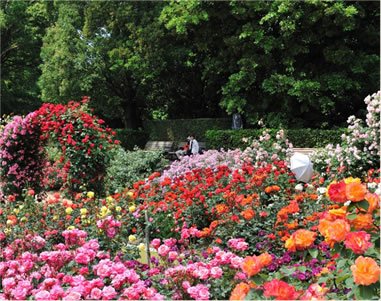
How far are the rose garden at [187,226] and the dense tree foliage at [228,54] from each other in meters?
8.27

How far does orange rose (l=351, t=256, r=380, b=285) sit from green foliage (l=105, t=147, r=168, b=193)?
7.38m

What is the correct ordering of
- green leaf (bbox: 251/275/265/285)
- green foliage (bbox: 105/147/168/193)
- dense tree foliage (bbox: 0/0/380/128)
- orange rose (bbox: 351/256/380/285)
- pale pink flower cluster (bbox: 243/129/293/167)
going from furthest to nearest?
dense tree foliage (bbox: 0/0/380/128)
green foliage (bbox: 105/147/168/193)
pale pink flower cluster (bbox: 243/129/293/167)
green leaf (bbox: 251/275/265/285)
orange rose (bbox: 351/256/380/285)

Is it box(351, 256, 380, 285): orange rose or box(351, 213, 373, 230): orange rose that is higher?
box(351, 213, 373, 230): orange rose

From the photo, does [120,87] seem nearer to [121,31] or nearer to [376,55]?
[121,31]

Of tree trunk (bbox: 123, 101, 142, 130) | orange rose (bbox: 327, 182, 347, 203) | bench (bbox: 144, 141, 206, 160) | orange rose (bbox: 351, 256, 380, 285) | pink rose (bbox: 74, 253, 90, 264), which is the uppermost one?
tree trunk (bbox: 123, 101, 142, 130)

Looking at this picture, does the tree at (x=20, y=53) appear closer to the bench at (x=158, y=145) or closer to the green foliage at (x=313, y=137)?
the bench at (x=158, y=145)

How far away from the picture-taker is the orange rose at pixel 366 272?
6.07 feet

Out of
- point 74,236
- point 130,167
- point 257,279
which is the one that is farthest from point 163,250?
point 130,167

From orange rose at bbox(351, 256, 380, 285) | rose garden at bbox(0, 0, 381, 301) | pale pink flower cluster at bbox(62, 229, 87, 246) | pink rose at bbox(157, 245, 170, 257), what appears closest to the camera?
orange rose at bbox(351, 256, 380, 285)

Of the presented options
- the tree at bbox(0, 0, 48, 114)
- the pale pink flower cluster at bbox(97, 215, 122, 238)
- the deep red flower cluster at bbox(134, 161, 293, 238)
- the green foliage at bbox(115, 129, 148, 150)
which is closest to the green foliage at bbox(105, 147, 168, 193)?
the deep red flower cluster at bbox(134, 161, 293, 238)

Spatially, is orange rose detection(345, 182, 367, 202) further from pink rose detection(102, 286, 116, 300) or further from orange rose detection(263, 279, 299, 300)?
pink rose detection(102, 286, 116, 300)

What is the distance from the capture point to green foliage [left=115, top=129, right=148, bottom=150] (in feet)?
71.5

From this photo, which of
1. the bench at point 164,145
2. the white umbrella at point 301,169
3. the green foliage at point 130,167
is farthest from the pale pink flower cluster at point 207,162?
the bench at point 164,145

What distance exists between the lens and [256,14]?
59.1 feet
